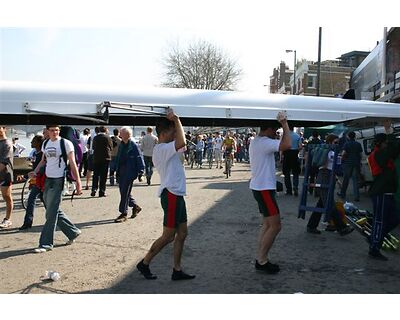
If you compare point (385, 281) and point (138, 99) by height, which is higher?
point (138, 99)

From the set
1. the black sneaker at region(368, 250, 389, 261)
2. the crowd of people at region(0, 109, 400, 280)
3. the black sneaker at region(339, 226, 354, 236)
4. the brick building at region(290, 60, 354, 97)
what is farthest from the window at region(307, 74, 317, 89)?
the black sneaker at region(368, 250, 389, 261)

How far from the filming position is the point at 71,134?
7906 millimetres

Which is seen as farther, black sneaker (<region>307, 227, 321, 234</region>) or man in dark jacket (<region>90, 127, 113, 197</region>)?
man in dark jacket (<region>90, 127, 113, 197</region>)

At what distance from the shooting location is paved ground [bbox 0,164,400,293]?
4492mm

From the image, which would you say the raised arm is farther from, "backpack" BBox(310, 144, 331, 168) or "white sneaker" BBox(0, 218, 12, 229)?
"white sneaker" BBox(0, 218, 12, 229)

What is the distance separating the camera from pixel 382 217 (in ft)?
18.1

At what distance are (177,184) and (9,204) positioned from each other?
13.3ft

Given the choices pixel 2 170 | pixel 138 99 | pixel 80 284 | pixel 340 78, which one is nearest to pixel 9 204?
pixel 2 170

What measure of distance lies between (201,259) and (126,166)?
277 centimetres

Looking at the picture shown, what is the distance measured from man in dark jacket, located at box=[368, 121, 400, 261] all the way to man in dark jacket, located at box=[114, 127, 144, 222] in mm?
Answer: 4112

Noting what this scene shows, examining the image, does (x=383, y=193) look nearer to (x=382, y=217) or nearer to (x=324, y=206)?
(x=382, y=217)

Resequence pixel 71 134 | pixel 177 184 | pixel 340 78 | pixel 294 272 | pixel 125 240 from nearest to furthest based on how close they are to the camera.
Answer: pixel 177 184 → pixel 294 272 → pixel 125 240 → pixel 71 134 → pixel 340 78

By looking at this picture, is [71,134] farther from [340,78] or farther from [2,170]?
[340,78]

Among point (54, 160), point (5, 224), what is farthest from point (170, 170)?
point (5, 224)
